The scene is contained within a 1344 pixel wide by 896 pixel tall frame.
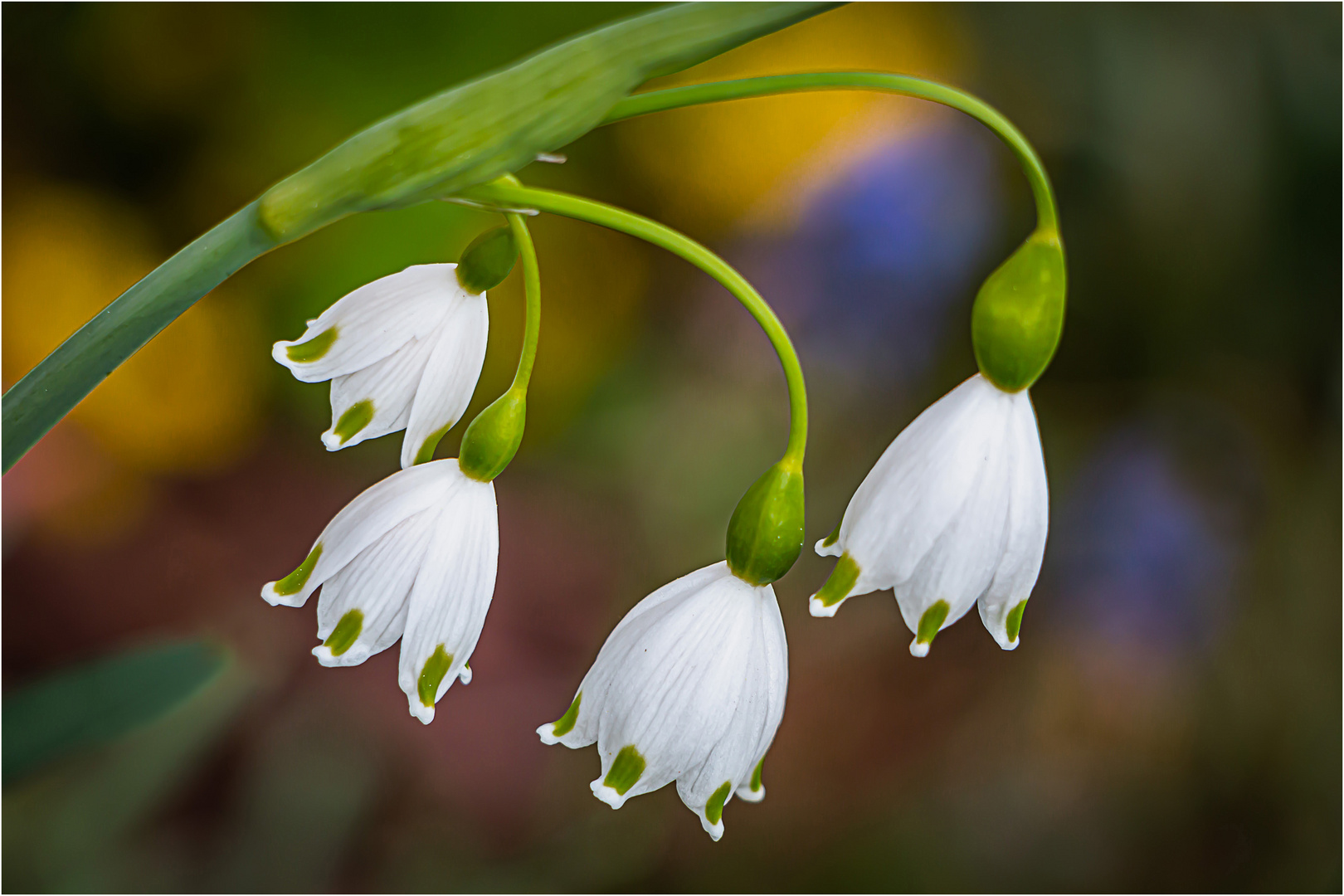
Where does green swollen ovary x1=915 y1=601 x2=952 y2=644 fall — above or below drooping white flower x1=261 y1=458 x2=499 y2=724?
below

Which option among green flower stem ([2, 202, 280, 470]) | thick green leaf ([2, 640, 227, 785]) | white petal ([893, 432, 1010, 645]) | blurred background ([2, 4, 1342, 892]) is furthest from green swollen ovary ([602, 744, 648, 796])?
blurred background ([2, 4, 1342, 892])

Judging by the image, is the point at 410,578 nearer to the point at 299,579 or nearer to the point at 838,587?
the point at 299,579

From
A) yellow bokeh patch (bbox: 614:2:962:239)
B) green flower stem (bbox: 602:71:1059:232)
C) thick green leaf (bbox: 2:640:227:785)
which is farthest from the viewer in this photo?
yellow bokeh patch (bbox: 614:2:962:239)

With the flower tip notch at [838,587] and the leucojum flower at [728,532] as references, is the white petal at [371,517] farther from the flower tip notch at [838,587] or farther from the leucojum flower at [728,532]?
the flower tip notch at [838,587]

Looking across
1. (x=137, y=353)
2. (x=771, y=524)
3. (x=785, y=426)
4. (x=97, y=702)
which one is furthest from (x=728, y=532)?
(x=137, y=353)

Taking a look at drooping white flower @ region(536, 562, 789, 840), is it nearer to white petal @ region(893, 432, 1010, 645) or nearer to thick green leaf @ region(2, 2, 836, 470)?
white petal @ region(893, 432, 1010, 645)

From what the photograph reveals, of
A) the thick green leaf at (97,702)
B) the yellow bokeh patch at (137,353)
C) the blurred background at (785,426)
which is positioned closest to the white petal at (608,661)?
the thick green leaf at (97,702)

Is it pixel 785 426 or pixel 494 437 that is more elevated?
pixel 494 437
